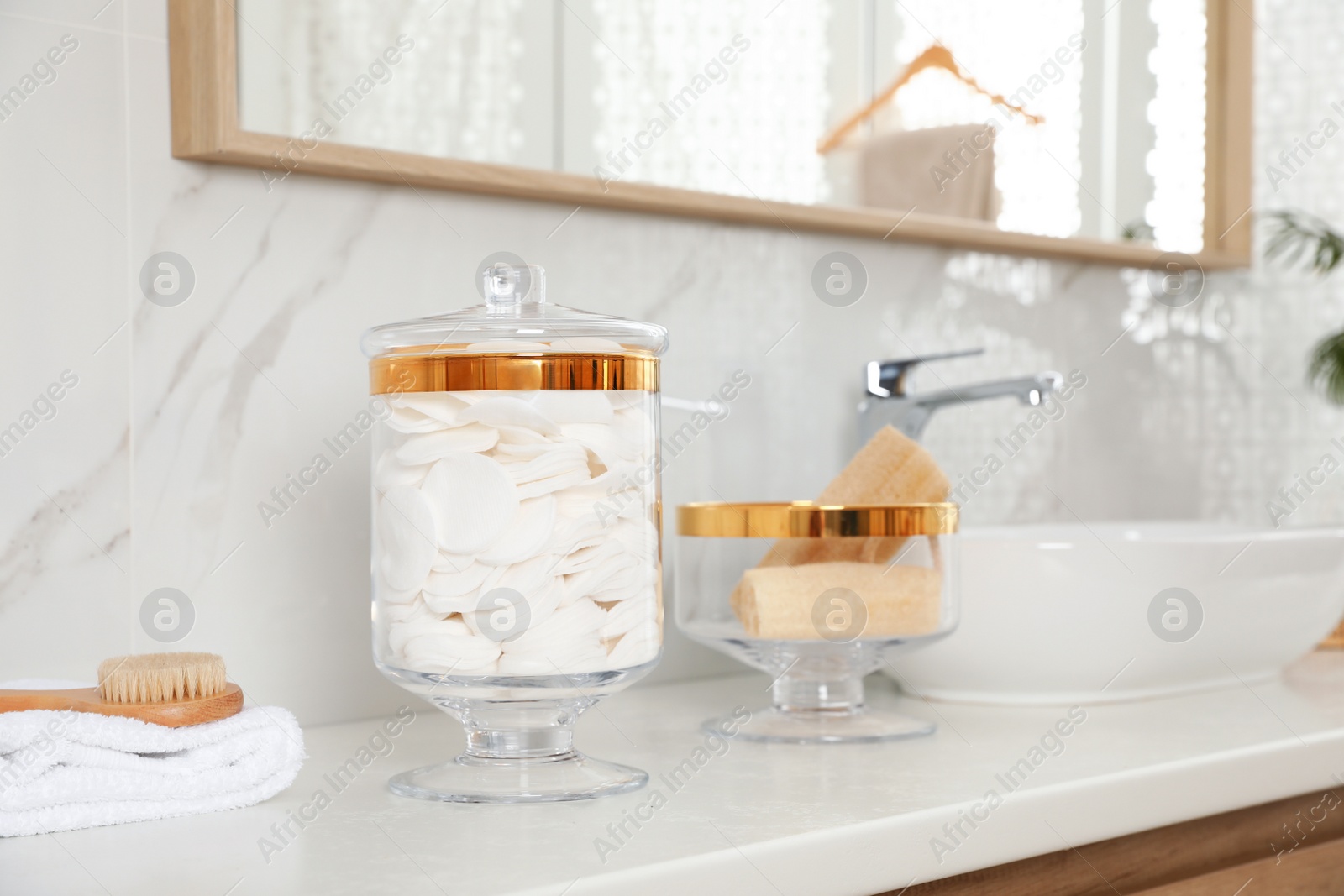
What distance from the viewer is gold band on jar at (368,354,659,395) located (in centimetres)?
63

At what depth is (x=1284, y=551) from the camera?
3.16ft

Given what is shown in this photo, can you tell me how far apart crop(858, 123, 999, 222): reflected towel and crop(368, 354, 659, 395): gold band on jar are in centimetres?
54

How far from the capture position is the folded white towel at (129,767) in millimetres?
578

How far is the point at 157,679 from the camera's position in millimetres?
622

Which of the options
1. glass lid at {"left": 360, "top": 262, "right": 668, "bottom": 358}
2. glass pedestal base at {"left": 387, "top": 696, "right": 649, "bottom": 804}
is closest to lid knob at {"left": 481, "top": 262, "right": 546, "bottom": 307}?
glass lid at {"left": 360, "top": 262, "right": 668, "bottom": 358}

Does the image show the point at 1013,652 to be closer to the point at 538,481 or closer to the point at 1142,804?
the point at 1142,804

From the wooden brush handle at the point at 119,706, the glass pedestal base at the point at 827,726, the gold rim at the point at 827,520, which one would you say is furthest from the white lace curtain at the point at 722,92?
the wooden brush handle at the point at 119,706

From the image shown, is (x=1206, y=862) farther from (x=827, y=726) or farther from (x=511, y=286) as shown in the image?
(x=511, y=286)

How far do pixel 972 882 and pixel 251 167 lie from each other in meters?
0.61

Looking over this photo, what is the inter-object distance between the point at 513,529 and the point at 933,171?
0.71 meters

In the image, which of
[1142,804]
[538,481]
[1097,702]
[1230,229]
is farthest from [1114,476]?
[538,481]

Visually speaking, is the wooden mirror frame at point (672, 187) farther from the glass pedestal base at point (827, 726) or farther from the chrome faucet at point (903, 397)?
the glass pedestal base at point (827, 726)

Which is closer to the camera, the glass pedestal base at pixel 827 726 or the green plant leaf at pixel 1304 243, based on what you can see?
the glass pedestal base at pixel 827 726

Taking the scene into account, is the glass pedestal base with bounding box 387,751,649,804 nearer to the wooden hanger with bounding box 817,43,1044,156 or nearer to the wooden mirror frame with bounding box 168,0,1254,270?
the wooden mirror frame with bounding box 168,0,1254,270
